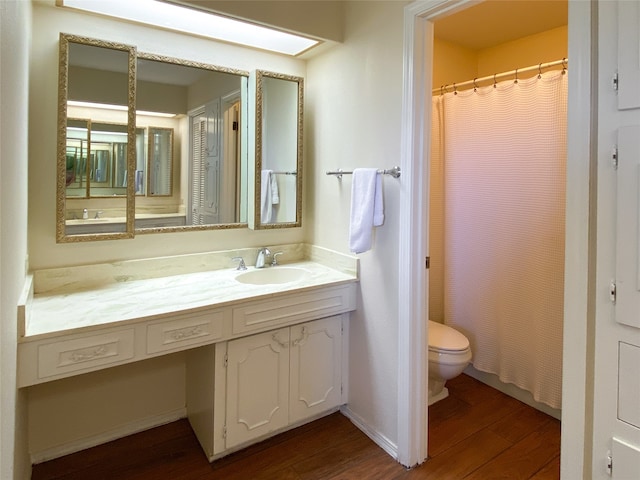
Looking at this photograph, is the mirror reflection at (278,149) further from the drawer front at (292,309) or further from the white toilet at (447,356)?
the white toilet at (447,356)

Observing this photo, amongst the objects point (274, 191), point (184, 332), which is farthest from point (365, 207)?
point (184, 332)

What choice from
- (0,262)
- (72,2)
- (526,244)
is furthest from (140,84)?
(526,244)

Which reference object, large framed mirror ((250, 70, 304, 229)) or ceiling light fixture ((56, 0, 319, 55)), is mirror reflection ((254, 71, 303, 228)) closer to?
large framed mirror ((250, 70, 304, 229))

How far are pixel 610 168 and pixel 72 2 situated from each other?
2.25 metres

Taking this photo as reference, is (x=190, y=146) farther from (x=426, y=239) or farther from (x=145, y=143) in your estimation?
(x=426, y=239)

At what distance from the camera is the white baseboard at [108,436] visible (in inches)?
75.4

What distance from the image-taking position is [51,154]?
1844mm

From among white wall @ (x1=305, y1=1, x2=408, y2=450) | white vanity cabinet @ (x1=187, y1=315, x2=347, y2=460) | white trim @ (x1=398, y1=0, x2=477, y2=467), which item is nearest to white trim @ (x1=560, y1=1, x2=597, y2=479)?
white trim @ (x1=398, y1=0, x2=477, y2=467)

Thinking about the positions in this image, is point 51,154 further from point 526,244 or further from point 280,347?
point 526,244

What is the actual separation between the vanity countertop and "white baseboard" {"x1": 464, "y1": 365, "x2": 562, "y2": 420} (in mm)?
1294

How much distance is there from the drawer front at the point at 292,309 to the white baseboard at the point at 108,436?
2.76 feet

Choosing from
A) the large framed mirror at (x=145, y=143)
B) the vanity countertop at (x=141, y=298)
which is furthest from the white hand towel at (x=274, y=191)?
the vanity countertop at (x=141, y=298)

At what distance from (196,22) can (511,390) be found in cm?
287

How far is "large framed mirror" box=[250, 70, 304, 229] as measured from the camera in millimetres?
2369
